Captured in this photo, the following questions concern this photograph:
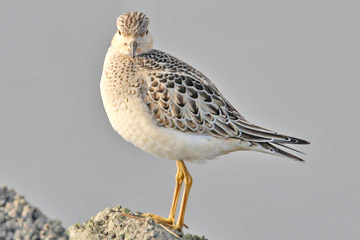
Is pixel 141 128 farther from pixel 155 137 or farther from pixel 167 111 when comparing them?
pixel 167 111

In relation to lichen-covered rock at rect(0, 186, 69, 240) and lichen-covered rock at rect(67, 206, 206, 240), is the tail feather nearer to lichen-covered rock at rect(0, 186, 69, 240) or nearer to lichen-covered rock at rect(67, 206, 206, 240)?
lichen-covered rock at rect(67, 206, 206, 240)

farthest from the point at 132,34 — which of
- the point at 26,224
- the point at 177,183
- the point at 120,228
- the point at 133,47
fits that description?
the point at 26,224

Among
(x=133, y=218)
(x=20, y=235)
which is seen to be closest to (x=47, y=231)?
(x=20, y=235)

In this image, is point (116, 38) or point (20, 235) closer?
point (20, 235)

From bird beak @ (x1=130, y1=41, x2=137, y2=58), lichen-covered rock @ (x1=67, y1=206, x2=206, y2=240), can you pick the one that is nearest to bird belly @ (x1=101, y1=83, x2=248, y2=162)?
bird beak @ (x1=130, y1=41, x2=137, y2=58)

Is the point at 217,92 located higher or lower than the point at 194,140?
higher

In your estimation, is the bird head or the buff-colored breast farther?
the bird head

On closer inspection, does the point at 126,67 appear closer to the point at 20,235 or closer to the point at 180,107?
the point at 180,107
